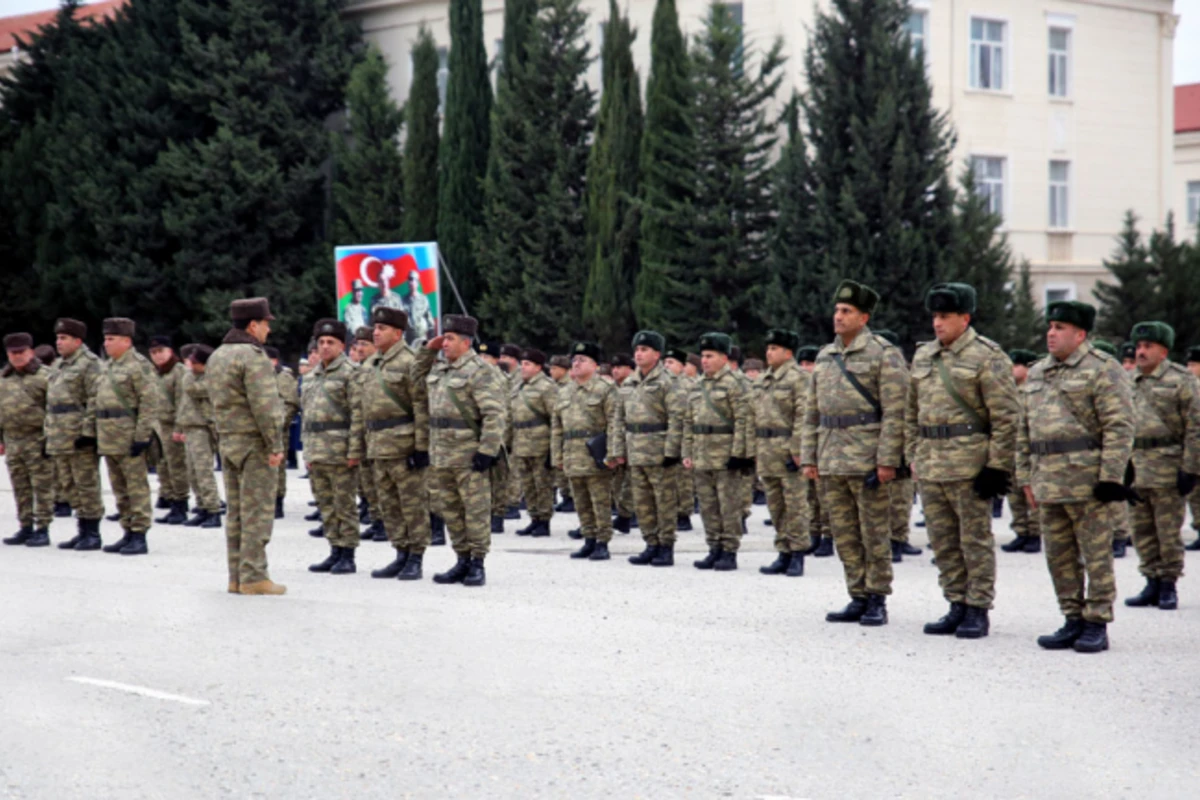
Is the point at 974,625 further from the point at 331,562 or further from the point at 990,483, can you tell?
the point at 331,562

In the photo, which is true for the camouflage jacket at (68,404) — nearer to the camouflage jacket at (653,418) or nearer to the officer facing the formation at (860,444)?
the camouflage jacket at (653,418)

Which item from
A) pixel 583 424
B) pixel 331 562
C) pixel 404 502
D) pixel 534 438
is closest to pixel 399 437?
pixel 404 502

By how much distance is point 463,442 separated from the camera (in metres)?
12.2

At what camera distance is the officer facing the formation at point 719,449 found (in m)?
13.7

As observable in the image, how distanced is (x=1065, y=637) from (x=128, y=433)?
915 cm

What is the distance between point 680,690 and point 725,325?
22607 millimetres

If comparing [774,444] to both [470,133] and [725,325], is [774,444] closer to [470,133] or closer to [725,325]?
[725,325]

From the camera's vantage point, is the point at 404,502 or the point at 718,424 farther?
the point at 718,424

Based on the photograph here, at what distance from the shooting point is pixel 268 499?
11.6 metres

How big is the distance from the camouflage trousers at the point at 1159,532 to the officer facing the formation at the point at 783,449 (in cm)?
290

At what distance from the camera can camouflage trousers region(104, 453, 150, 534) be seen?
47.8ft

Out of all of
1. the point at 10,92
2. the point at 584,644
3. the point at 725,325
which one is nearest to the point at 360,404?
the point at 584,644

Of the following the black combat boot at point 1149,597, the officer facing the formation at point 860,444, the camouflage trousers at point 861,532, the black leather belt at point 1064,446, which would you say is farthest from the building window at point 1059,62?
the black leather belt at point 1064,446

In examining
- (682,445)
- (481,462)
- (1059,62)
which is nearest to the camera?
(481,462)
